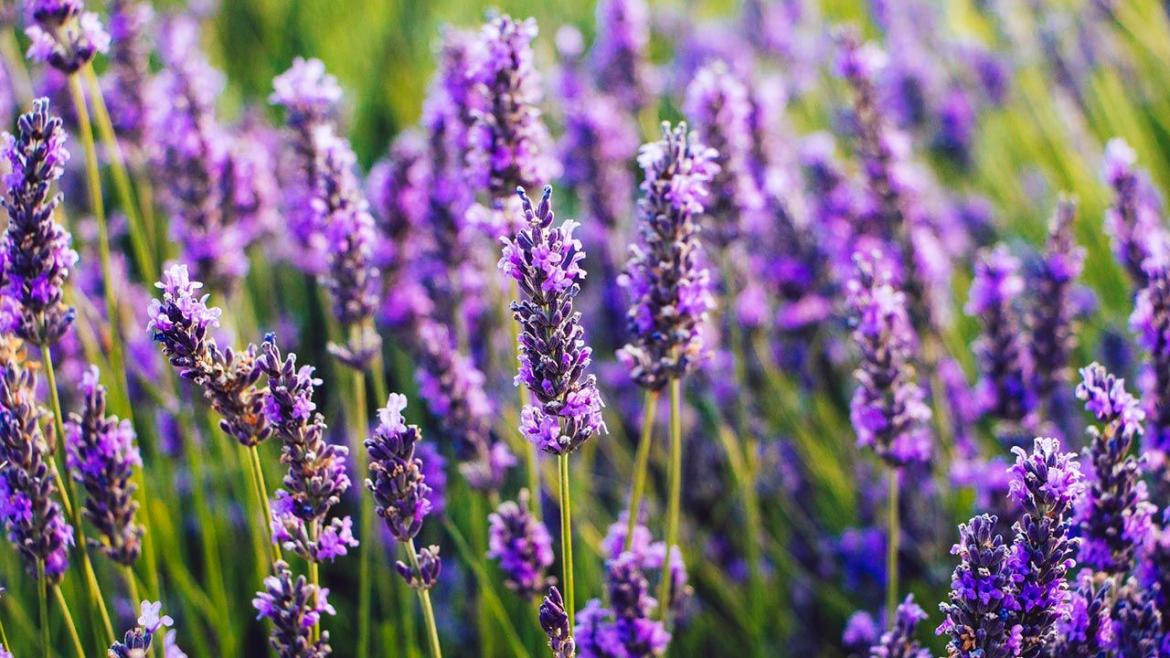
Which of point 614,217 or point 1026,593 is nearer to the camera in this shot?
point 1026,593

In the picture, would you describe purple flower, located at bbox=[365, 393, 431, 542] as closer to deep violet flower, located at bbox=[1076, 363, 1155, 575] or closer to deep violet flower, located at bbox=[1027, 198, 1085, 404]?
deep violet flower, located at bbox=[1076, 363, 1155, 575]

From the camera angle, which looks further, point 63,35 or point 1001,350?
point 1001,350

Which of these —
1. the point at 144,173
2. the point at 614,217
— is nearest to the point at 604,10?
the point at 614,217

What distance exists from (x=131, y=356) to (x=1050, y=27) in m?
3.54

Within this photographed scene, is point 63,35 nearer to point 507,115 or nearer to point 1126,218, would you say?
point 507,115

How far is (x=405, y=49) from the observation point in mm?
5426

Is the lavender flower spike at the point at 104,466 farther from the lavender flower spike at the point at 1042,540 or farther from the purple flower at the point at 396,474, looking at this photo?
the lavender flower spike at the point at 1042,540

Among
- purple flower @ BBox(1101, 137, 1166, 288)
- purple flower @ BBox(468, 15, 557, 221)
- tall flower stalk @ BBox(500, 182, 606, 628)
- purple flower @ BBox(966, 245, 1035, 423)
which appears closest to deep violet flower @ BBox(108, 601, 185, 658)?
tall flower stalk @ BBox(500, 182, 606, 628)

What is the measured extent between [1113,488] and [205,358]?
1.30 meters

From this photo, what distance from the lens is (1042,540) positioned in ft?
4.69

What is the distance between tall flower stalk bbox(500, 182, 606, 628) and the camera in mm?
1508

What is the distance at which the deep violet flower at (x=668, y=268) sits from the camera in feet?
5.71

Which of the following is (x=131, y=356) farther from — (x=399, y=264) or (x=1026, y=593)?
(x=1026, y=593)

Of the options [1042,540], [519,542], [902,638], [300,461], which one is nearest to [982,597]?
[1042,540]
